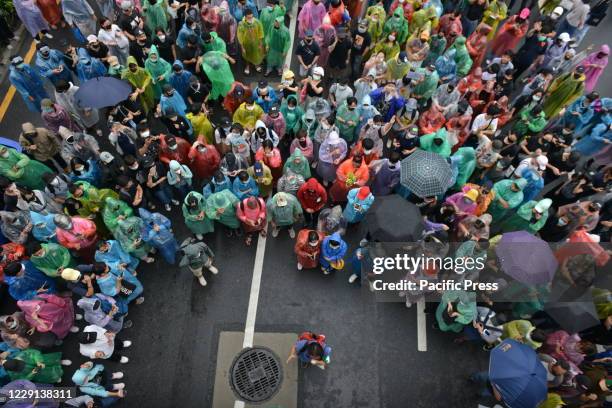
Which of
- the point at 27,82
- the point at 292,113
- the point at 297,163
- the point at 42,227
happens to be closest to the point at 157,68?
the point at 27,82

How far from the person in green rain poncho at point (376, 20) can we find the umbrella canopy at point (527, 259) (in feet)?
22.3

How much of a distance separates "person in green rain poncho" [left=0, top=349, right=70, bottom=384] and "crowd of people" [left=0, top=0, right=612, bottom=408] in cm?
3

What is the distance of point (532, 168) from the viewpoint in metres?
8.82

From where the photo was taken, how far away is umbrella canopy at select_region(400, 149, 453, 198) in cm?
827

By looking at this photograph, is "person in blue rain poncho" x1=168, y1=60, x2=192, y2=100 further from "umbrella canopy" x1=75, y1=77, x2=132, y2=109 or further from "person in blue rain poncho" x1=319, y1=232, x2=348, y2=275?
"person in blue rain poncho" x1=319, y1=232, x2=348, y2=275

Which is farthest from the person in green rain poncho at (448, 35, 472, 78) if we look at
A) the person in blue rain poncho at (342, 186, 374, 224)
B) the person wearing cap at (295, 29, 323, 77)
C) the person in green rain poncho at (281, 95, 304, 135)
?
the person in blue rain poncho at (342, 186, 374, 224)

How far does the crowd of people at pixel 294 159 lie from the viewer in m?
7.91

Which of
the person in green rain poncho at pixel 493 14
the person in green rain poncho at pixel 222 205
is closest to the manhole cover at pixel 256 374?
the person in green rain poncho at pixel 222 205

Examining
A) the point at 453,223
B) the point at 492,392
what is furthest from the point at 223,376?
the point at 453,223

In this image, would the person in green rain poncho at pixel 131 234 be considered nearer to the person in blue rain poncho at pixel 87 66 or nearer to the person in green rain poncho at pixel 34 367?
the person in green rain poncho at pixel 34 367

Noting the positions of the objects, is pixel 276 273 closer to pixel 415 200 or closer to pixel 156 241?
pixel 156 241

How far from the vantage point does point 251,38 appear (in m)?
11.4

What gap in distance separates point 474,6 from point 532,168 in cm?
568

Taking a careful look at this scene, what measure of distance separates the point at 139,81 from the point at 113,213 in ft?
12.5
